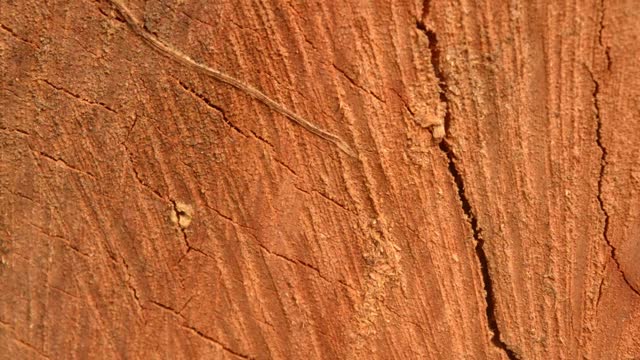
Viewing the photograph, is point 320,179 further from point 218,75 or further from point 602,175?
point 602,175

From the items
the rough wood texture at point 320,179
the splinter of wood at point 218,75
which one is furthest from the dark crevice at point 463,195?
the splinter of wood at point 218,75

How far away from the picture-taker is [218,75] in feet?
3.42

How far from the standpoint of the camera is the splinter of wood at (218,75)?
1.04m

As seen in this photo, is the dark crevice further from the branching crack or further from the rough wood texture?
the branching crack

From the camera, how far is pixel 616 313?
42.4 inches

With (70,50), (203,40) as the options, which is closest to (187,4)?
(203,40)

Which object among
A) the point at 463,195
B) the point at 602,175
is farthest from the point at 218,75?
the point at 602,175

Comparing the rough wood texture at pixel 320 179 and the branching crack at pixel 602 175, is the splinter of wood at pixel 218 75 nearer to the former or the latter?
the rough wood texture at pixel 320 179

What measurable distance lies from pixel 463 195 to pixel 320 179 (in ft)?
0.75

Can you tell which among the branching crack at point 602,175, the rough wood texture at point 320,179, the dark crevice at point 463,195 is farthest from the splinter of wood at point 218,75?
the branching crack at point 602,175

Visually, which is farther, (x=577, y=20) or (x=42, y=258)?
(x=42, y=258)

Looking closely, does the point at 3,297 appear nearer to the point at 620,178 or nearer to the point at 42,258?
the point at 42,258

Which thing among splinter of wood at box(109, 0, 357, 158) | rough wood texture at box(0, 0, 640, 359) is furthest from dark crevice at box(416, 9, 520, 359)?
splinter of wood at box(109, 0, 357, 158)

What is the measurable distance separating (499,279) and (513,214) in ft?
0.38
